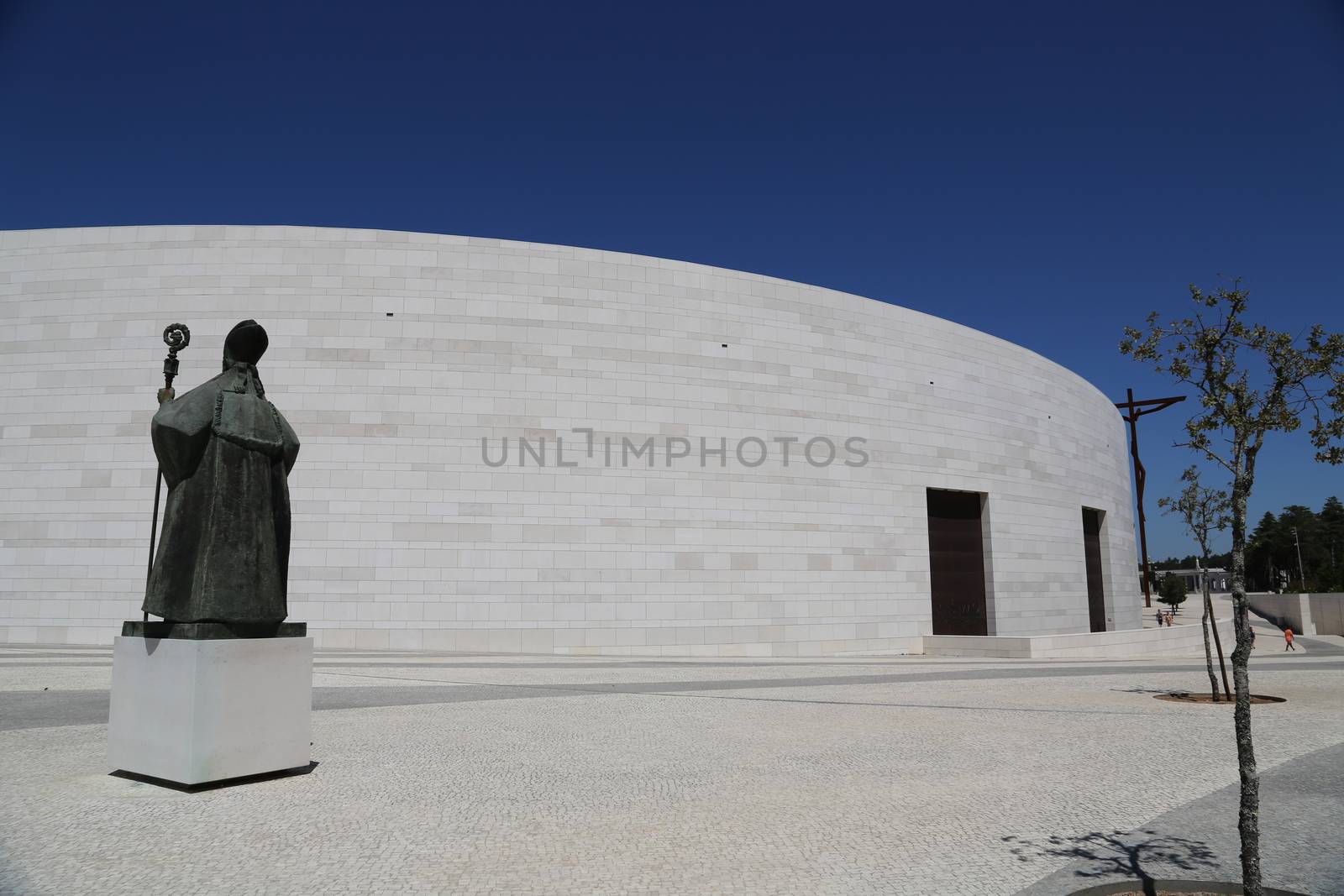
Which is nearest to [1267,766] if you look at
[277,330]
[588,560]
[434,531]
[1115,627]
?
[588,560]

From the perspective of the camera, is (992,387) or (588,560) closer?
(588,560)

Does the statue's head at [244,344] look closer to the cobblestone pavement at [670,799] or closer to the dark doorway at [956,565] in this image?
the cobblestone pavement at [670,799]

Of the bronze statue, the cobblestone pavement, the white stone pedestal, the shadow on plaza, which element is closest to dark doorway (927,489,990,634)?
the cobblestone pavement

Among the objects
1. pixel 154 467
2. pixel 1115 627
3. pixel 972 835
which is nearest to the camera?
pixel 972 835

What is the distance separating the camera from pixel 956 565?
31.9 meters

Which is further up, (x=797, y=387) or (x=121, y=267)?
(x=121, y=267)

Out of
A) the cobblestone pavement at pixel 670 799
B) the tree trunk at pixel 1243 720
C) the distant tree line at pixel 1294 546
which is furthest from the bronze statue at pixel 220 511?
the distant tree line at pixel 1294 546

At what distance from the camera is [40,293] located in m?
25.2

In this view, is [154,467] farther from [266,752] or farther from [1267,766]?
[1267,766]

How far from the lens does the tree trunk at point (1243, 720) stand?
15.3 ft

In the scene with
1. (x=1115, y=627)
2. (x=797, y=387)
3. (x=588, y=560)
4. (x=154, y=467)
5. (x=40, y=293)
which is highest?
(x=40, y=293)

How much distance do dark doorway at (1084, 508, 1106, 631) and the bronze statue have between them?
38039 mm

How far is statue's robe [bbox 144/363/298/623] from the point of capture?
7.75 m

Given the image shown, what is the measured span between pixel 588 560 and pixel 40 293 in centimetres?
1812
